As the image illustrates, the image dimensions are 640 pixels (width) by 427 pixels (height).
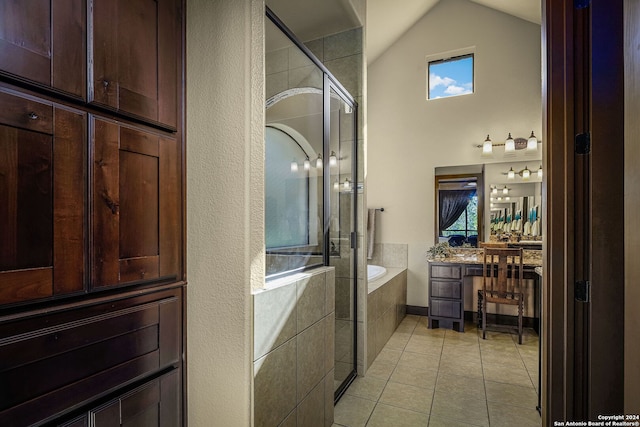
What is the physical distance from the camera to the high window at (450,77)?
4.15 m

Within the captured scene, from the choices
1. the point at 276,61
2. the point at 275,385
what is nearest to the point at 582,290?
the point at 275,385

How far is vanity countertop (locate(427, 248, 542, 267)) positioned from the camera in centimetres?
371

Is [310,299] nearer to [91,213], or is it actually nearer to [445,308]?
[91,213]

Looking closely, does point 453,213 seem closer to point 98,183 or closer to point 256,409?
point 256,409

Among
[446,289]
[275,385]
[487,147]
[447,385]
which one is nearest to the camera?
[275,385]

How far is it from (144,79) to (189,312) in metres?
0.90

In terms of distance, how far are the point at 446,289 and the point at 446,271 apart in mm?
209

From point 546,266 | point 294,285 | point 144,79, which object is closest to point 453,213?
point 546,266

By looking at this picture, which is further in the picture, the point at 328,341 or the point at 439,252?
the point at 439,252

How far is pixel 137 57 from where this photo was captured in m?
1.09

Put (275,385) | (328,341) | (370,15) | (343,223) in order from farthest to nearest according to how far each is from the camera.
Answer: (370,15) → (343,223) → (328,341) → (275,385)

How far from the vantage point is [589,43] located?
134 centimetres

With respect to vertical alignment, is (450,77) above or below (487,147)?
above

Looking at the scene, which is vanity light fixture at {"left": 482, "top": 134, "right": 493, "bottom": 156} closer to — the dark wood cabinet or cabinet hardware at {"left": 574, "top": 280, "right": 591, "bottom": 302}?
cabinet hardware at {"left": 574, "top": 280, "right": 591, "bottom": 302}
